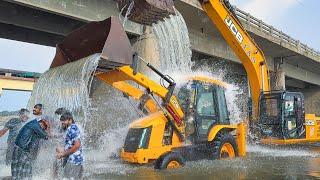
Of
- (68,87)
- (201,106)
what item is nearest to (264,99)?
(201,106)

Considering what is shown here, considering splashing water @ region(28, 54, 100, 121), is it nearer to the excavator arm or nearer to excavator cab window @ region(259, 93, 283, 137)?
the excavator arm

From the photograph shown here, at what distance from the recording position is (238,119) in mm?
12906

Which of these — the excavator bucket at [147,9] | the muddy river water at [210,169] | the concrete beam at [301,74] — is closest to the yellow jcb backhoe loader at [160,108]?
the muddy river water at [210,169]

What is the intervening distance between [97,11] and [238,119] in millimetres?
6640

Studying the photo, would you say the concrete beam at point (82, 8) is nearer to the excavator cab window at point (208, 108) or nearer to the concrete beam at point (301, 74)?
the excavator cab window at point (208, 108)

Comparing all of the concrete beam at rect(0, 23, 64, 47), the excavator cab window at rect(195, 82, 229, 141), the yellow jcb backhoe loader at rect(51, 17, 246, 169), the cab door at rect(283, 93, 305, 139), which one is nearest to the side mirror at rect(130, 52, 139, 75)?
the yellow jcb backhoe loader at rect(51, 17, 246, 169)

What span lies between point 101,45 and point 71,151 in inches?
96.1

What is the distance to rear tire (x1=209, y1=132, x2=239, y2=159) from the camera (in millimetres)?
9836

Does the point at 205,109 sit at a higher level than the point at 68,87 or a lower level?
lower

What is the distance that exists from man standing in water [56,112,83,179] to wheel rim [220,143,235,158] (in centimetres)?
459

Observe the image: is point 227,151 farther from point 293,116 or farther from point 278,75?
point 278,75

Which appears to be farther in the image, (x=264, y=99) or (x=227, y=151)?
(x=264, y=99)

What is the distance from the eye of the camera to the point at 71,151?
641cm

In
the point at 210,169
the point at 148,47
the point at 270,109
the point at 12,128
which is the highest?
the point at 148,47
